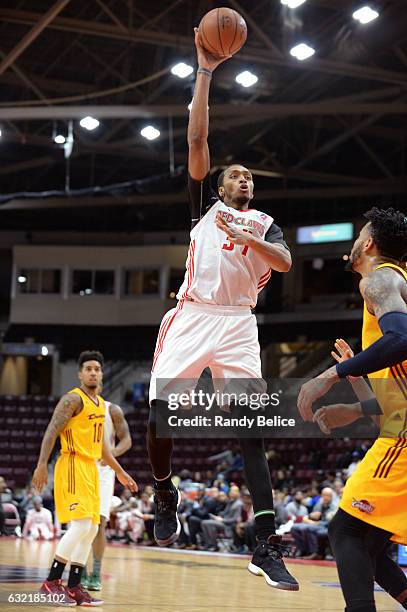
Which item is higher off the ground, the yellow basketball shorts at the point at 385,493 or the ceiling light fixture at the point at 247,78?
the ceiling light fixture at the point at 247,78

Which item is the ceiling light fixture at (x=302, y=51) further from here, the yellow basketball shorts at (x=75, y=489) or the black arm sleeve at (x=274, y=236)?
the black arm sleeve at (x=274, y=236)

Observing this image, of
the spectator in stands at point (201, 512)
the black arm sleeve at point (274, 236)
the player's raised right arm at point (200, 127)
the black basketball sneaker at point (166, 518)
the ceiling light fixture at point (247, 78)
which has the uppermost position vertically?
the ceiling light fixture at point (247, 78)

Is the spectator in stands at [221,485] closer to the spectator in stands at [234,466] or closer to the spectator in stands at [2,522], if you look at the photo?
the spectator in stands at [234,466]

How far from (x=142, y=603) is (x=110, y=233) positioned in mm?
27736

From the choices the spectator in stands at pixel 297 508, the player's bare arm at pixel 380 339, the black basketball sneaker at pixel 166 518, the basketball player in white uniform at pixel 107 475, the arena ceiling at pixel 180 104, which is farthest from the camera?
the arena ceiling at pixel 180 104

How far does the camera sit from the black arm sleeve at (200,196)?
5070mm

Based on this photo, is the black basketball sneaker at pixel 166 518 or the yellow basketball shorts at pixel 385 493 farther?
the black basketball sneaker at pixel 166 518

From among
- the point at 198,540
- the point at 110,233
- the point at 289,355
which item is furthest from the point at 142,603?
the point at 110,233

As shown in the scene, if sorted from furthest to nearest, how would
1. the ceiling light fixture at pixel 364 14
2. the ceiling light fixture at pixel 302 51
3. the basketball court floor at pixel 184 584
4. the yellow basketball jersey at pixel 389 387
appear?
the ceiling light fixture at pixel 302 51 → the ceiling light fixture at pixel 364 14 → the basketball court floor at pixel 184 584 → the yellow basketball jersey at pixel 389 387

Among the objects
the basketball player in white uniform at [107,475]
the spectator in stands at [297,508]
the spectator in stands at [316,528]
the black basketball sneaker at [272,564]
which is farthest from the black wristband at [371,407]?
the spectator in stands at [297,508]

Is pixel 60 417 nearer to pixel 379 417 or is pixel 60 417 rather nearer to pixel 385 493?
pixel 379 417

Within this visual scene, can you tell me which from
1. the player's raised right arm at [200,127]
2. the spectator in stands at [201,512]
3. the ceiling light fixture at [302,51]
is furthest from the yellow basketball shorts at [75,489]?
the ceiling light fixture at [302,51]

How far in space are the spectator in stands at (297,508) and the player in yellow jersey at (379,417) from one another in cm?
1137

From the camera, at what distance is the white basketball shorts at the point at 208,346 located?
4.81m
